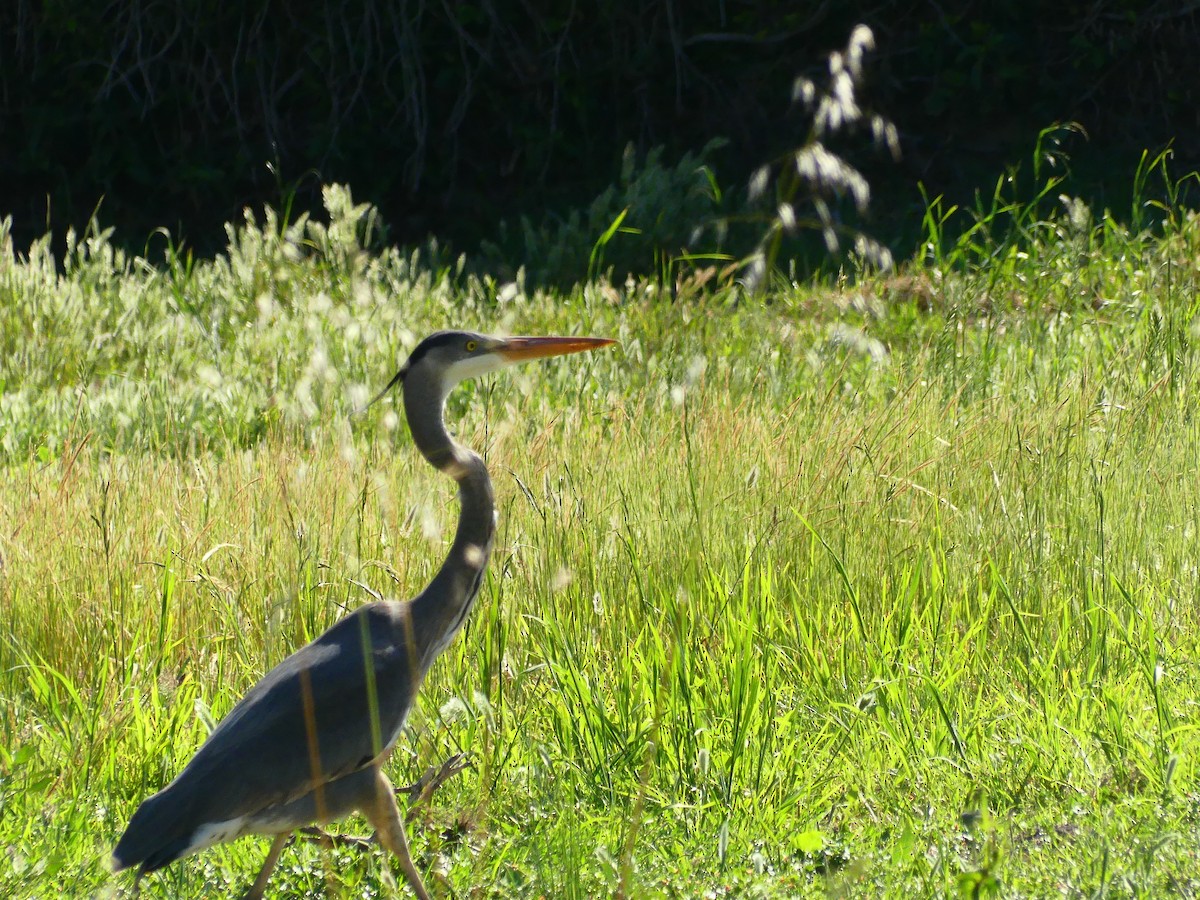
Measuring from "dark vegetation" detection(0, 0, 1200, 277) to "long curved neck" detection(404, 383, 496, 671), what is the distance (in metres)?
7.08

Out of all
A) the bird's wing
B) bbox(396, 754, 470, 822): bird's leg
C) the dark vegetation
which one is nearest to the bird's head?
the bird's wing

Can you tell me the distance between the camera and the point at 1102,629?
150 inches

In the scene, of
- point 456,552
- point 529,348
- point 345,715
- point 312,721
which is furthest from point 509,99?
point 312,721

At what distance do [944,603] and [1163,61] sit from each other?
7943 mm

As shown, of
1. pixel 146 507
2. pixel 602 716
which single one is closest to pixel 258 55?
pixel 146 507

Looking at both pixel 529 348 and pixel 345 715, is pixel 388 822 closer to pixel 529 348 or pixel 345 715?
pixel 345 715

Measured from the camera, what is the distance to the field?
317cm

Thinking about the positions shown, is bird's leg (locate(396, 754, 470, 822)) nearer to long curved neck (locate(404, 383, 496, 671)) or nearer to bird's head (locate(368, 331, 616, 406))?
long curved neck (locate(404, 383, 496, 671))

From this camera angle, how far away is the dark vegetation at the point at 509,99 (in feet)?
35.4

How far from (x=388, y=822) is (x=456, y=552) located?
575 mm

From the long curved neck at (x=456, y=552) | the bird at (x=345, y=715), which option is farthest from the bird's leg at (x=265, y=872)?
the long curved neck at (x=456, y=552)

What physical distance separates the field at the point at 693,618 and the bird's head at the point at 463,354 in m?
0.16

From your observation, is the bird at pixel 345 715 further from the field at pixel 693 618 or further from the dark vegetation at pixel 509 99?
the dark vegetation at pixel 509 99

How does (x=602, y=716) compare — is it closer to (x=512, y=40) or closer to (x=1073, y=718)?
(x=1073, y=718)
